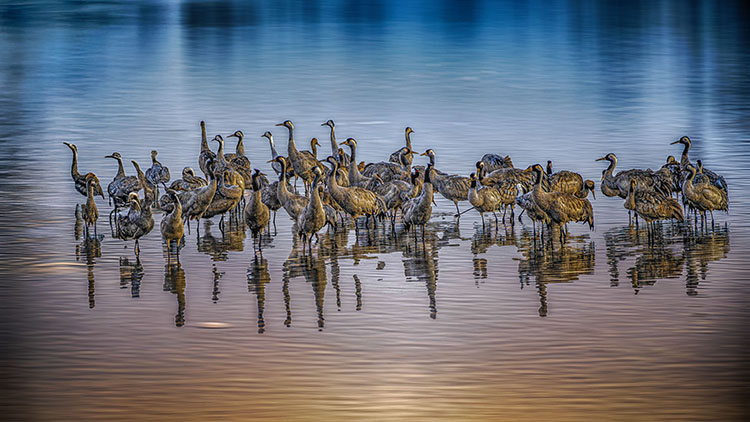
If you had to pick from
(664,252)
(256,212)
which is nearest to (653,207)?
(664,252)

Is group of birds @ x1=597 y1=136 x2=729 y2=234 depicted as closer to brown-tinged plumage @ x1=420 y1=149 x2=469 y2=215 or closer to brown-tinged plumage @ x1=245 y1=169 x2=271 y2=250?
brown-tinged plumage @ x1=420 y1=149 x2=469 y2=215

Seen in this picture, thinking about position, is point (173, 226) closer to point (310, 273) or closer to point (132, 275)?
point (132, 275)

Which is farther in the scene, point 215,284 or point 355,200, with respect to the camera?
point 355,200

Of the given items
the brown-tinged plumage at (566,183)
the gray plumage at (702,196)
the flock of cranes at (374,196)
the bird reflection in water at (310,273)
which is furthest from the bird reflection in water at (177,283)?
the gray plumage at (702,196)

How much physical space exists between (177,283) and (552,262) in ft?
15.2

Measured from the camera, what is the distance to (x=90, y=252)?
15.7 metres

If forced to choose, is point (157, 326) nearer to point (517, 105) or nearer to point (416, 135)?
point (416, 135)

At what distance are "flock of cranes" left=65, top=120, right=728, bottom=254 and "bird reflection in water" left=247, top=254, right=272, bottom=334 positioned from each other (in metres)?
1.06

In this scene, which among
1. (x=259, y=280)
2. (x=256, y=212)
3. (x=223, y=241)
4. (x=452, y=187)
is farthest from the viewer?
(x=452, y=187)

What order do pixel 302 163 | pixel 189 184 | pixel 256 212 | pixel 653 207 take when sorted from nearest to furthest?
pixel 256 212
pixel 653 207
pixel 189 184
pixel 302 163

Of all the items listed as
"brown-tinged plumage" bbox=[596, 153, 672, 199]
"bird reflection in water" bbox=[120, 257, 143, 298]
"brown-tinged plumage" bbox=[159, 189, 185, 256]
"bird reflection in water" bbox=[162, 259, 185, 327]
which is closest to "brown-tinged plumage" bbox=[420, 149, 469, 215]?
"brown-tinged plumage" bbox=[596, 153, 672, 199]

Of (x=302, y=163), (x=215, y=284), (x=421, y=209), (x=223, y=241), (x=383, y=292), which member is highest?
(x=302, y=163)

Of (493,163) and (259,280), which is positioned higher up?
(493,163)

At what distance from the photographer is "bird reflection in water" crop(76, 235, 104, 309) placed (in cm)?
1405
